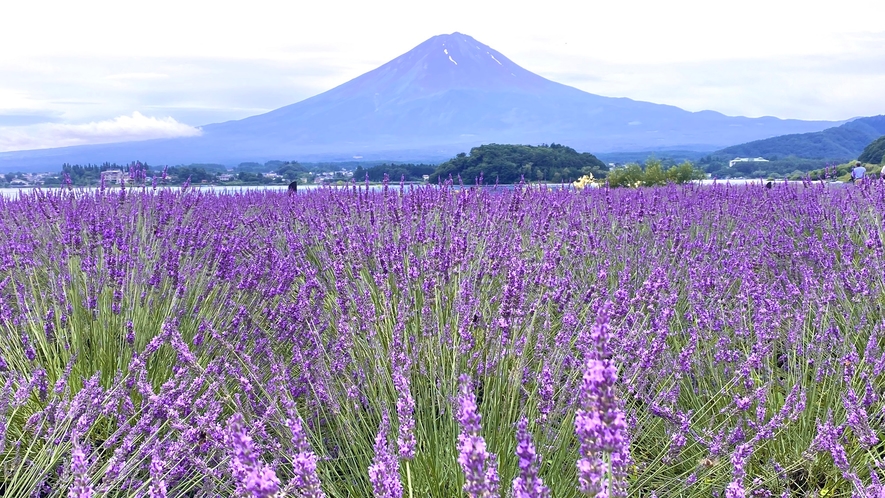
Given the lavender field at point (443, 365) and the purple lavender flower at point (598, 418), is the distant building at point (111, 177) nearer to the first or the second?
the lavender field at point (443, 365)

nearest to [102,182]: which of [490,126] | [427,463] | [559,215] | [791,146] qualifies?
[559,215]

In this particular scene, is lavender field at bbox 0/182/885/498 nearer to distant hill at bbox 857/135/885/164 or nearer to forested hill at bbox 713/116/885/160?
distant hill at bbox 857/135/885/164

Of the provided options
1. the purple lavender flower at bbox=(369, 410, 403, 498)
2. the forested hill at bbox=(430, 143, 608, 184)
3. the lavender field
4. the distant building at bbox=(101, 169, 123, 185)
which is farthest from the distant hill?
the purple lavender flower at bbox=(369, 410, 403, 498)

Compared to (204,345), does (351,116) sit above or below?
above

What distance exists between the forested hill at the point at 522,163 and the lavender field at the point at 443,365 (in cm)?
1203

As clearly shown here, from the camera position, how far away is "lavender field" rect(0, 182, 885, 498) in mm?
1510

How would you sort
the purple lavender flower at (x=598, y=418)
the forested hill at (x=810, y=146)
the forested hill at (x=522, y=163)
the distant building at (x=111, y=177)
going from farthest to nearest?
the forested hill at (x=810, y=146), the forested hill at (x=522, y=163), the distant building at (x=111, y=177), the purple lavender flower at (x=598, y=418)

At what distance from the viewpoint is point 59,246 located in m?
3.84

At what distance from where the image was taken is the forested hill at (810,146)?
63469mm

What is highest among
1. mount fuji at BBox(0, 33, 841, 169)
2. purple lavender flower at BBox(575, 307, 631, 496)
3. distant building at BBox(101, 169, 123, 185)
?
mount fuji at BBox(0, 33, 841, 169)

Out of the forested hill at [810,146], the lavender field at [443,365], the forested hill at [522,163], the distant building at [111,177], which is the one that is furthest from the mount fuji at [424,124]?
the lavender field at [443,365]

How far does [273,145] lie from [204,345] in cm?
16816

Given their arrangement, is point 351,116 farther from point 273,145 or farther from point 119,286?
point 119,286

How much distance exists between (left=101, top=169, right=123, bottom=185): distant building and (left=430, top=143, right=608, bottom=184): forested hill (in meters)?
9.95
